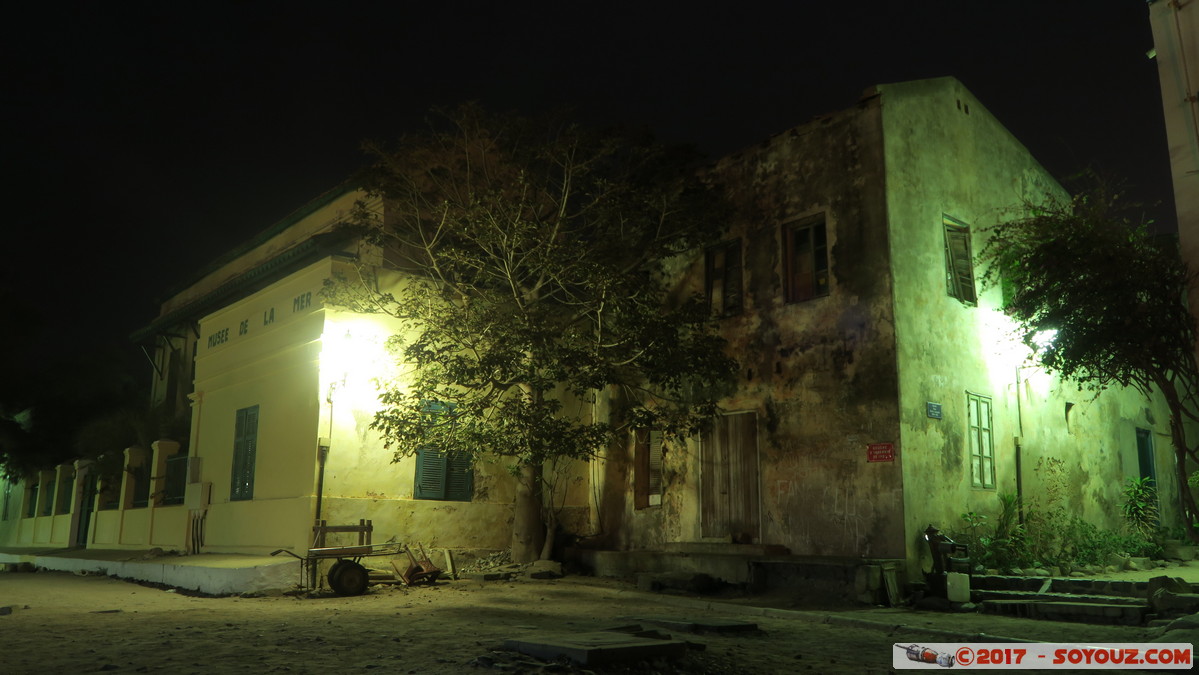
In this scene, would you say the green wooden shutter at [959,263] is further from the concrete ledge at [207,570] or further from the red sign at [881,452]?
the concrete ledge at [207,570]

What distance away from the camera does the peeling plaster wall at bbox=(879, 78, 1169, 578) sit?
11.5 meters

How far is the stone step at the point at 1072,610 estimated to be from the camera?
904 cm

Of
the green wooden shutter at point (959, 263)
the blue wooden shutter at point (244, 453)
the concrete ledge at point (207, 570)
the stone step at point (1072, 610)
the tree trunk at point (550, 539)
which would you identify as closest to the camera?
the stone step at point (1072, 610)

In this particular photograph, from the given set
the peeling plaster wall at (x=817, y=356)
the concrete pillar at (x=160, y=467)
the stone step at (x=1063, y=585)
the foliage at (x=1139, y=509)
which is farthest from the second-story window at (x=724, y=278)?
the concrete pillar at (x=160, y=467)

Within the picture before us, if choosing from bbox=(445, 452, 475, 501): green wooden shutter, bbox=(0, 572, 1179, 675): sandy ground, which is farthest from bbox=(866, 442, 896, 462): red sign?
bbox=(445, 452, 475, 501): green wooden shutter

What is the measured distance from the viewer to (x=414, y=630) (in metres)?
8.15

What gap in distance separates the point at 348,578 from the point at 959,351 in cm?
890

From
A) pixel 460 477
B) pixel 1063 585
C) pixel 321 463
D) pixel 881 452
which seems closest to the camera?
→ pixel 1063 585

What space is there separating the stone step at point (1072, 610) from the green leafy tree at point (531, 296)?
4.68m

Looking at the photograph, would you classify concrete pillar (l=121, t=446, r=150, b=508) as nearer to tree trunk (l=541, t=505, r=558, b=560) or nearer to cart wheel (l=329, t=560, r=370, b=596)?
tree trunk (l=541, t=505, r=558, b=560)

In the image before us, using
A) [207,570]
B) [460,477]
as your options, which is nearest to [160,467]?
[207,570]

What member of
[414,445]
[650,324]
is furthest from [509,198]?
[414,445]

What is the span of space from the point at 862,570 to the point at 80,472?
829 inches

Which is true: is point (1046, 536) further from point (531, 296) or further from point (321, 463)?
point (321, 463)
